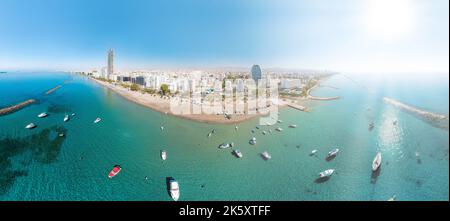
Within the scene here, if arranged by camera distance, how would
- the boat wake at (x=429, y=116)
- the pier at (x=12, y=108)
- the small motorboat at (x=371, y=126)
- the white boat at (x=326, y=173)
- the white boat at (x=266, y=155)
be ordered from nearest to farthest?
the white boat at (x=326, y=173) < the white boat at (x=266, y=155) < the small motorboat at (x=371, y=126) < the boat wake at (x=429, y=116) < the pier at (x=12, y=108)

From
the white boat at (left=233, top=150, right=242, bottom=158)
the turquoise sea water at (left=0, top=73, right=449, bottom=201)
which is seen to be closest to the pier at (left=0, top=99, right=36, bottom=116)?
the turquoise sea water at (left=0, top=73, right=449, bottom=201)

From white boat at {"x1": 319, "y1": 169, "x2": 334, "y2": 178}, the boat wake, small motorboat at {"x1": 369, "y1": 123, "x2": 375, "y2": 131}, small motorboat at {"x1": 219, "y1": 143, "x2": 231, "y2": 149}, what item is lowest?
white boat at {"x1": 319, "y1": 169, "x2": 334, "y2": 178}

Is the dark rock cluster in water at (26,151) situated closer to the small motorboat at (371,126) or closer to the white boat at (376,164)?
the white boat at (376,164)

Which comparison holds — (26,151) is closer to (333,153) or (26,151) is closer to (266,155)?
(266,155)

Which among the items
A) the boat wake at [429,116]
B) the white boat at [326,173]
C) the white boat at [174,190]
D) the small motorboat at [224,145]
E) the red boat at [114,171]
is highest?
the boat wake at [429,116]

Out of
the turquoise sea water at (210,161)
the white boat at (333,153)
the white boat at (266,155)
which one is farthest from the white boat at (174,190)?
the white boat at (333,153)

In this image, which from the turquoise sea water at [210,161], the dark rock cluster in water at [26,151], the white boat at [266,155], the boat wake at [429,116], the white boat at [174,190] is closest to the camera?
the white boat at [174,190]

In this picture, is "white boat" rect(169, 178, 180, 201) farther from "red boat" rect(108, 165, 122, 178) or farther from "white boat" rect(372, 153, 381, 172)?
"white boat" rect(372, 153, 381, 172)
